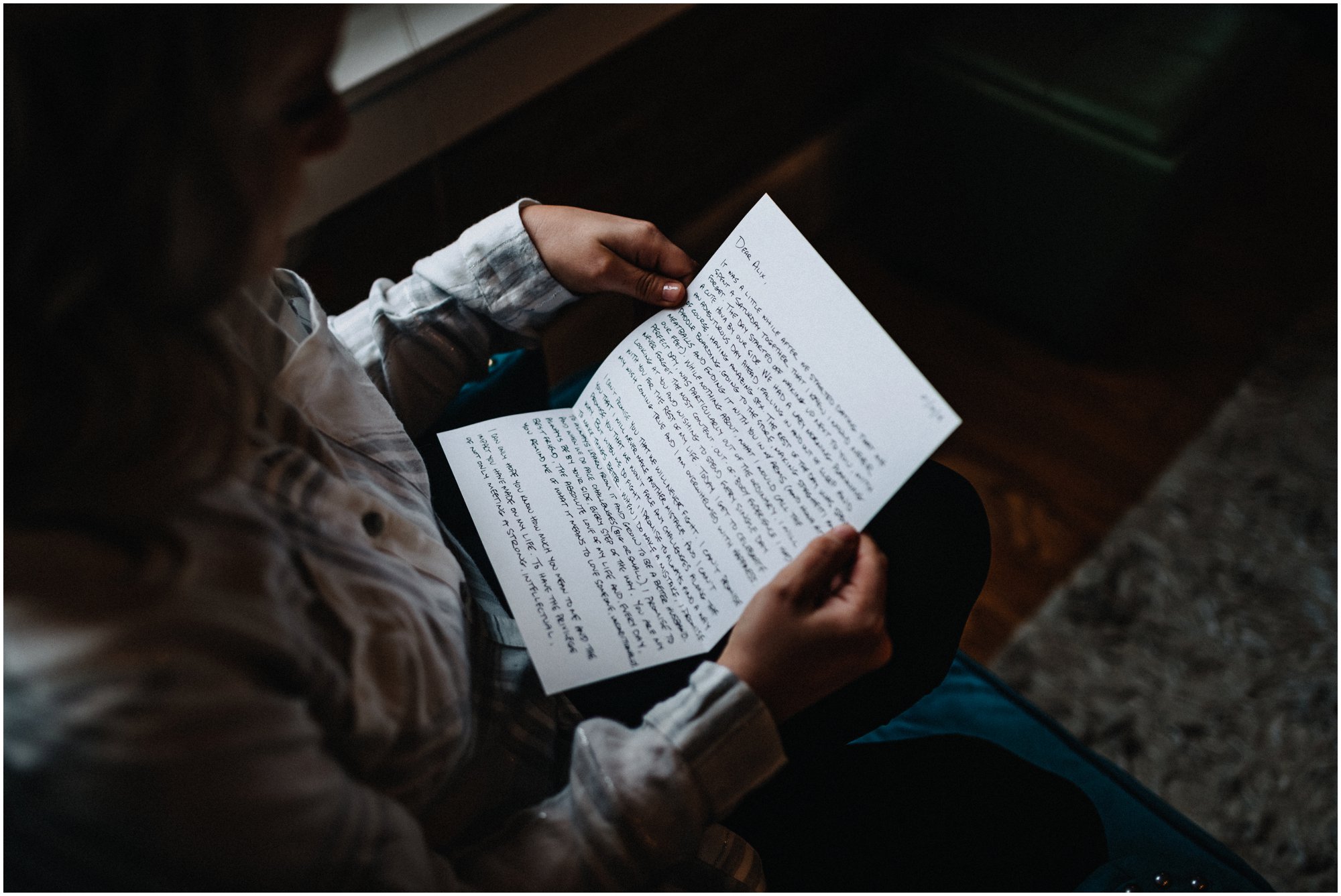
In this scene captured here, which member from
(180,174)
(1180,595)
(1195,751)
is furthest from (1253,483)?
(180,174)

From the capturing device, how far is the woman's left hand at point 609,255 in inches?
22.9

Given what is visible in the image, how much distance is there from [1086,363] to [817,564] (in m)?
1.19

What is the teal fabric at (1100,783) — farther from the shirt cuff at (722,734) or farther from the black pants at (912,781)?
the shirt cuff at (722,734)

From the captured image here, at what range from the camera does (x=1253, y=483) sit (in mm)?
1305

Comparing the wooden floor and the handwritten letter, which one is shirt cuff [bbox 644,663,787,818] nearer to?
the handwritten letter

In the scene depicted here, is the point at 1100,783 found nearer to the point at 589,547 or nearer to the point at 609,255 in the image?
the point at 589,547

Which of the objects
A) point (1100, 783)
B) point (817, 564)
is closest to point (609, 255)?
point (817, 564)

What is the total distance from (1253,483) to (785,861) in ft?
3.69

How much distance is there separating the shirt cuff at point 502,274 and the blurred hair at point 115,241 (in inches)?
11.8

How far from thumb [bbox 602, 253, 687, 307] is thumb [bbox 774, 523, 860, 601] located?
0.19 m

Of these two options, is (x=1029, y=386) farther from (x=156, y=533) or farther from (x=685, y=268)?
(x=156, y=533)

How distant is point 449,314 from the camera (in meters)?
0.69

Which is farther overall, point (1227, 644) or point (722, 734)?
point (1227, 644)

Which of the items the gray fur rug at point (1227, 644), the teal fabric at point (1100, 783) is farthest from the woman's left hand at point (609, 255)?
the gray fur rug at point (1227, 644)
